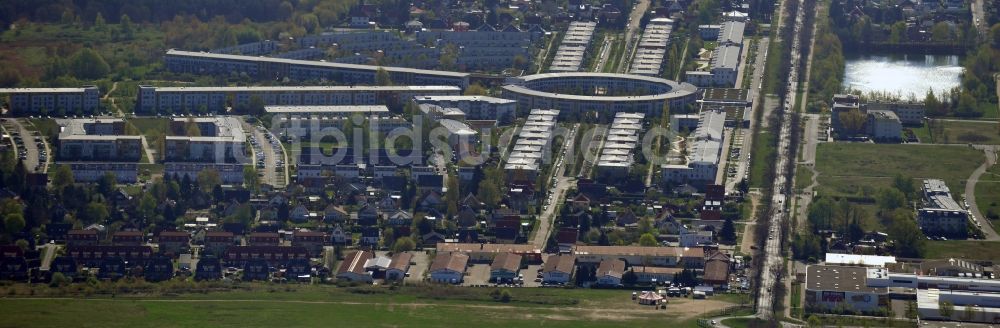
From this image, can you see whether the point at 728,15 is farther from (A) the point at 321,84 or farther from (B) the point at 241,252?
(B) the point at 241,252

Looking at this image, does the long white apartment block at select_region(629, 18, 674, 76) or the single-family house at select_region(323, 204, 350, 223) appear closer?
the single-family house at select_region(323, 204, 350, 223)

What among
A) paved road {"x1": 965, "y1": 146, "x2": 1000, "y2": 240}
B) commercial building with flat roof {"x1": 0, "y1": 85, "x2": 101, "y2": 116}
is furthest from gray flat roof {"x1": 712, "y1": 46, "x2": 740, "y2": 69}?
commercial building with flat roof {"x1": 0, "y1": 85, "x2": 101, "y2": 116}

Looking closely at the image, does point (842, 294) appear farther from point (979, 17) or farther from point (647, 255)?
point (979, 17)

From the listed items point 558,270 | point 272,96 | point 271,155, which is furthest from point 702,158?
point 272,96

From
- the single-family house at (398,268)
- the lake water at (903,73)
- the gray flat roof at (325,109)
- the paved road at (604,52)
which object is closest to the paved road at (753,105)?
the lake water at (903,73)

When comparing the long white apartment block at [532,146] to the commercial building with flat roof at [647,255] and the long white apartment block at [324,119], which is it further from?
the commercial building with flat roof at [647,255]

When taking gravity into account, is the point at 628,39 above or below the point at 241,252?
above

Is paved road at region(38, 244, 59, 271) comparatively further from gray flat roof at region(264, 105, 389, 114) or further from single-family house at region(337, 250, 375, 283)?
gray flat roof at region(264, 105, 389, 114)

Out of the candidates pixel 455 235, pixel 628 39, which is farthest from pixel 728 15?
pixel 455 235
